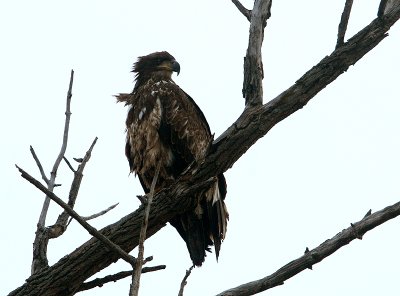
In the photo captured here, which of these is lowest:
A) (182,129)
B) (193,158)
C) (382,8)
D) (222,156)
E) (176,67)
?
(222,156)

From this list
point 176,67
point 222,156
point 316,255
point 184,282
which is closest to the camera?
point 184,282

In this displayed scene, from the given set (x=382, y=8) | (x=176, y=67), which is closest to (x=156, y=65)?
(x=176, y=67)

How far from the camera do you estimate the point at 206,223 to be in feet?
20.4

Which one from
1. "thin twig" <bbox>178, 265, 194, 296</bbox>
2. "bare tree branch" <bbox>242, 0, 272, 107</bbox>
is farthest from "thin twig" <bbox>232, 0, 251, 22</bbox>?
"thin twig" <bbox>178, 265, 194, 296</bbox>

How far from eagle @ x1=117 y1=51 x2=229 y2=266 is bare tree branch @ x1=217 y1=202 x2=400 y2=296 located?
77.5 inches

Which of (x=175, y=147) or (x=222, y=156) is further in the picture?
(x=175, y=147)

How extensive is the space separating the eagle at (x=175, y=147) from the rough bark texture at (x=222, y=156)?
38.8 inches

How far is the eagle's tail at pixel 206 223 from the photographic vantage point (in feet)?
20.0

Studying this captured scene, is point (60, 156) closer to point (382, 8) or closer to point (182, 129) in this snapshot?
point (182, 129)

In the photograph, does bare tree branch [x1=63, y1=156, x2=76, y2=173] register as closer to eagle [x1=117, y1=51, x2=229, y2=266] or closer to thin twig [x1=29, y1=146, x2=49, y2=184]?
thin twig [x1=29, y1=146, x2=49, y2=184]

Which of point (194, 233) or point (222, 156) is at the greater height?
point (194, 233)

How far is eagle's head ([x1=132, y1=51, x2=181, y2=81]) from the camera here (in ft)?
24.4

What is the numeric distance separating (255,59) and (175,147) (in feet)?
5.61

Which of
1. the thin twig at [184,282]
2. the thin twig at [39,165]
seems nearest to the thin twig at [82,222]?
the thin twig at [184,282]
